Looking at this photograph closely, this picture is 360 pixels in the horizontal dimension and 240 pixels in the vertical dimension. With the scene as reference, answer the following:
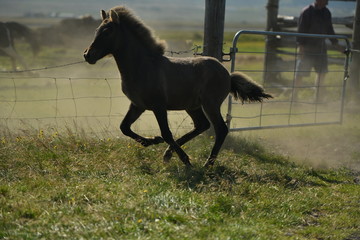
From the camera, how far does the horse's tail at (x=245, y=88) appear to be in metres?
8.56

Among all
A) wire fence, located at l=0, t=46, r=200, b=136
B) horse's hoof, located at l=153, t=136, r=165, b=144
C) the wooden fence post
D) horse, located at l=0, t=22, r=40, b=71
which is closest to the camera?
horse's hoof, located at l=153, t=136, r=165, b=144

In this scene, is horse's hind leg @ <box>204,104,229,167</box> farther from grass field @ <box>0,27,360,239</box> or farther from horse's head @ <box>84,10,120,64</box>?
horse's head @ <box>84,10,120,64</box>

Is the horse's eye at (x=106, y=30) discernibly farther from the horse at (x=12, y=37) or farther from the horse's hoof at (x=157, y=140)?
the horse at (x=12, y=37)

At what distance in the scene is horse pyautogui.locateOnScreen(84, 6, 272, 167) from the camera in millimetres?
7582

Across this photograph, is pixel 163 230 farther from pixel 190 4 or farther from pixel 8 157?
pixel 190 4

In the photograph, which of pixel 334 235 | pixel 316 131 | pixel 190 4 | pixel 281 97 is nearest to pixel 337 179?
pixel 334 235

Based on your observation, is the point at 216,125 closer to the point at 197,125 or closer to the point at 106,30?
the point at 197,125

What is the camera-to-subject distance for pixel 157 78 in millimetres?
7684

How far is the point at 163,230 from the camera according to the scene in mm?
4918

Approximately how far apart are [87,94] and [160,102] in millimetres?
7842

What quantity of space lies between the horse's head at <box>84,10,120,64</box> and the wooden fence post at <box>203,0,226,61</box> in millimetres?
2413

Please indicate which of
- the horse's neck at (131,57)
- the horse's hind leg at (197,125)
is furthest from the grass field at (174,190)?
the horse's neck at (131,57)

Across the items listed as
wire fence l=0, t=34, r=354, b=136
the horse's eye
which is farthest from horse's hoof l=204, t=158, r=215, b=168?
the horse's eye

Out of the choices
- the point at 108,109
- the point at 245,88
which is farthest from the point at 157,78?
the point at 108,109
